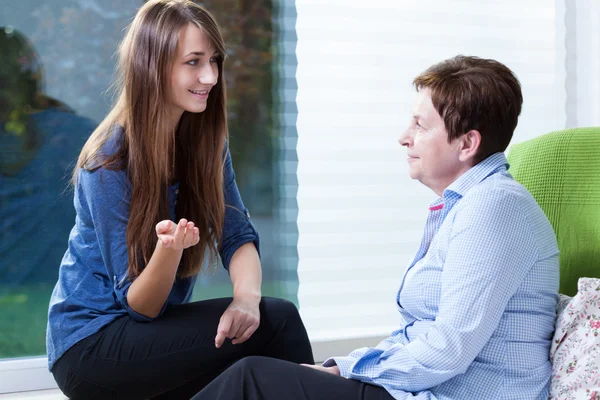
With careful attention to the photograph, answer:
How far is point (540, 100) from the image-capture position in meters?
3.26

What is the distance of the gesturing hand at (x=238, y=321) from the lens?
1.71 m

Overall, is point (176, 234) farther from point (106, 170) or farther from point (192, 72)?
point (192, 72)

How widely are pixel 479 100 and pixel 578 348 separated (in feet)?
1.72

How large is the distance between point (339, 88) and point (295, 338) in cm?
135

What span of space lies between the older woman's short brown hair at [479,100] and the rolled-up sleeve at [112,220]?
2.69ft

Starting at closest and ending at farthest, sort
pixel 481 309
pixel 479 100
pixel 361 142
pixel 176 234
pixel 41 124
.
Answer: pixel 481 309 → pixel 479 100 → pixel 176 234 → pixel 41 124 → pixel 361 142

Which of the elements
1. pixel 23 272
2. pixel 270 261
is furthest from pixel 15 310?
pixel 270 261

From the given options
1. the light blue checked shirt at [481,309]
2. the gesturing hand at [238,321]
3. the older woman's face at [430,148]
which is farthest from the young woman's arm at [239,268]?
the older woman's face at [430,148]

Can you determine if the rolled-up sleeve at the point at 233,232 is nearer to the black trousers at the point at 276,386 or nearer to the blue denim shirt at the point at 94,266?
the blue denim shirt at the point at 94,266

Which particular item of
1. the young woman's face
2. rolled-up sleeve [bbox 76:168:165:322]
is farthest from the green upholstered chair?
rolled-up sleeve [bbox 76:168:165:322]

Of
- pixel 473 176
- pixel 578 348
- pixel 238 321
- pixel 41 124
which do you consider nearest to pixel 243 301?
pixel 238 321

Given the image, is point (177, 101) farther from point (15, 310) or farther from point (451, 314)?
point (15, 310)

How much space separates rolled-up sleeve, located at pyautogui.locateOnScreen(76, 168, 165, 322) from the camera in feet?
5.56

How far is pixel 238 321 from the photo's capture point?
5.71 ft
